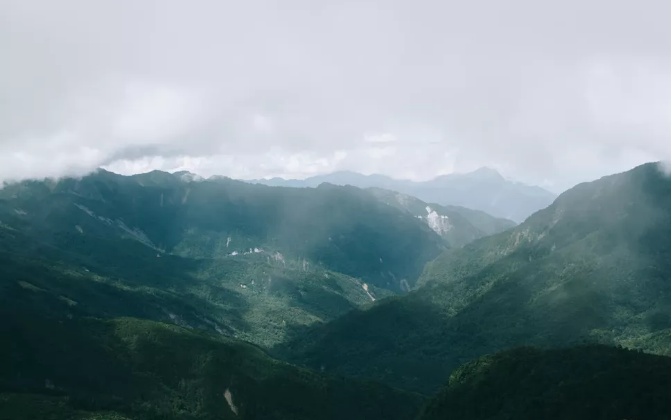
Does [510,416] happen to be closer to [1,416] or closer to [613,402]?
[613,402]

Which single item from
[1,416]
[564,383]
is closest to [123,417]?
[1,416]

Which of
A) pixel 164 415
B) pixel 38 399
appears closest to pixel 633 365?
pixel 164 415

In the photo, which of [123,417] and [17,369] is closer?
[123,417]

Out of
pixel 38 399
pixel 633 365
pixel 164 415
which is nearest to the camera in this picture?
pixel 633 365

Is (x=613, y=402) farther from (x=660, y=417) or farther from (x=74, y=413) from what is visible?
(x=74, y=413)

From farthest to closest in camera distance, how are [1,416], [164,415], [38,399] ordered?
[164,415]
[38,399]
[1,416]

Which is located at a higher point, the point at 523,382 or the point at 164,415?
the point at 523,382
